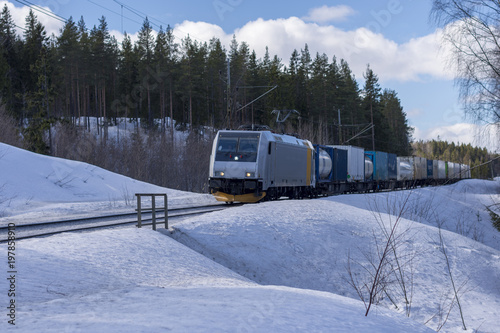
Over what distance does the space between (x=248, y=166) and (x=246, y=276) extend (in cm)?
931

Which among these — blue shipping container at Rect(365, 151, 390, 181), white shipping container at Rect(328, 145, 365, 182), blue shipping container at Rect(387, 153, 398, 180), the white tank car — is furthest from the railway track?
blue shipping container at Rect(387, 153, 398, 180)

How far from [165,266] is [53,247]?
201cm

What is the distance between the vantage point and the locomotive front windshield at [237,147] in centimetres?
2011

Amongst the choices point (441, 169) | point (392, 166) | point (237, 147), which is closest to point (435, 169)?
point (441, 169)

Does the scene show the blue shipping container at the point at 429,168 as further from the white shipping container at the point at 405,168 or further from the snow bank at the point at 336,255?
the snow bank at the point at 336,255

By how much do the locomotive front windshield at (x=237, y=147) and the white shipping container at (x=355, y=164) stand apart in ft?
48.5

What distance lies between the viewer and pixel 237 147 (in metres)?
20.5

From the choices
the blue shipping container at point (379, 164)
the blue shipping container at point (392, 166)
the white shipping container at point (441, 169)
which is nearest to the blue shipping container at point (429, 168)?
the white shipping container at point (441, 169)

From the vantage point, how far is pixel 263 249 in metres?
11.9

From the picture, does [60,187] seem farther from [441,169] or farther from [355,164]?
[441,169]

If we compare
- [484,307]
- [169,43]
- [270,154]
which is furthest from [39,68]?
[484,307]

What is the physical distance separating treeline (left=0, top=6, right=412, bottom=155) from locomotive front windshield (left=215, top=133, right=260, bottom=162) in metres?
45.0

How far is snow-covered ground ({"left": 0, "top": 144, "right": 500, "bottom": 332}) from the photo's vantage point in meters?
5.02

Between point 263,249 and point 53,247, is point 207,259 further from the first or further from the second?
point 53,247
